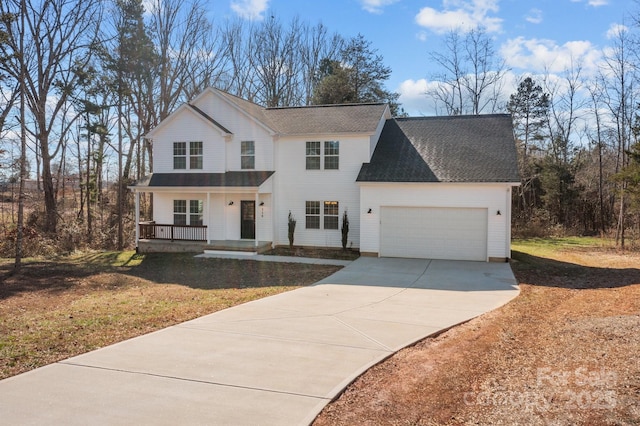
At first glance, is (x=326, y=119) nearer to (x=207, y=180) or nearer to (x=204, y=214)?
(x=207, y=180)

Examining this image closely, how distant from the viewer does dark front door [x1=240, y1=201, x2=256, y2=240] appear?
20531 millimetres

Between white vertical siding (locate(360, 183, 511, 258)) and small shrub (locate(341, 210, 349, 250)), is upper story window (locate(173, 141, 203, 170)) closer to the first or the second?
small shrub (locate(341, 210, 349, 250))

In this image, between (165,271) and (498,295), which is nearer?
(498,295)

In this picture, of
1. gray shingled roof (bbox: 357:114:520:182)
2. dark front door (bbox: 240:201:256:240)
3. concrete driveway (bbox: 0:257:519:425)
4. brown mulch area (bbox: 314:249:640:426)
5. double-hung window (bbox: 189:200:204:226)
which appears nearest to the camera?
brown mulch area (bbox: 314:249:640:426)

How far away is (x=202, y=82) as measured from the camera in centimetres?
3303

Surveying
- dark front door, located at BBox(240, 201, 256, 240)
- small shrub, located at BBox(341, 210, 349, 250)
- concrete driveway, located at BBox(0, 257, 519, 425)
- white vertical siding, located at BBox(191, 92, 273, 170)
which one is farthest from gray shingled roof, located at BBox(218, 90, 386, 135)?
concrete driveway, located at BBox(0, 257, 519, 425)

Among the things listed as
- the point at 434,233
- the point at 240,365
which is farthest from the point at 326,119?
the point at 240,365

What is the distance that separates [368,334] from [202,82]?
1170 inches

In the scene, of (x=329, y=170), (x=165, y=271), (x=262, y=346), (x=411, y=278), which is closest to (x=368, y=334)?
(x=262, y=346)

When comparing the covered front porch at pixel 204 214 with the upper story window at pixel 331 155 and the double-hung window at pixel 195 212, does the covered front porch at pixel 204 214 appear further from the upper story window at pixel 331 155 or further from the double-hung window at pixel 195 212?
the upper story window at pixel 331 155

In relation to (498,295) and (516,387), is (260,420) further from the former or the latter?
(498,295)

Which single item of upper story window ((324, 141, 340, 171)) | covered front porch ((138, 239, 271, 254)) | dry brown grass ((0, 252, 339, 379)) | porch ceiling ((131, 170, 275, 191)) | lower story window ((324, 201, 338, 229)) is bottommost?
dry brown grass ((0, 252, 339, 379))

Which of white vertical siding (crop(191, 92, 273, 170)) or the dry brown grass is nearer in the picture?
the dry brown grass

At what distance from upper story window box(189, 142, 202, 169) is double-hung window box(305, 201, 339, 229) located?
558 cm
